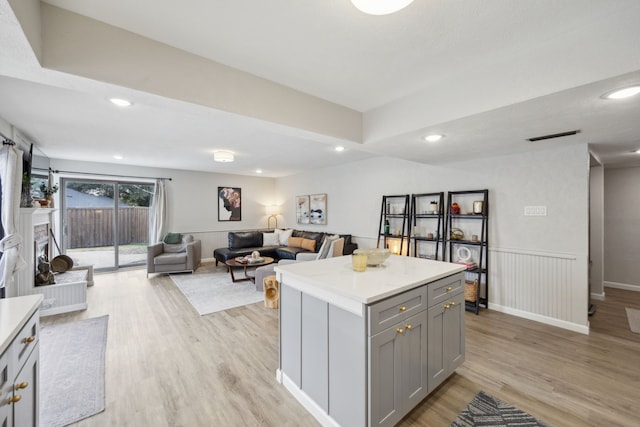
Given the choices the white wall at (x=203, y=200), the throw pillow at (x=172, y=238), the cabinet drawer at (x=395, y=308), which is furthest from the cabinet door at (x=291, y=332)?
the white wall at (x=203, y=200)

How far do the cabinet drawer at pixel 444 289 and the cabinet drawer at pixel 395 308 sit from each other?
3.3 inches

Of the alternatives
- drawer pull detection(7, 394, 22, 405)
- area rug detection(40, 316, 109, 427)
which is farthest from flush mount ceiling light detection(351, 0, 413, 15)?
area rug detection(40, 316, 109, 427)

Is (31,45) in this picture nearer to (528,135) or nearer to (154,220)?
(528,135)

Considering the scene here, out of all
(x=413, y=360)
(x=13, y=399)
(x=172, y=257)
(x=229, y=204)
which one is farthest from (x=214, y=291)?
(x=413, y=360)

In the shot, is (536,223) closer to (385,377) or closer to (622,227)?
(622,227)

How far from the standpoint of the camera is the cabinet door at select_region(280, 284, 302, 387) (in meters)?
1.95

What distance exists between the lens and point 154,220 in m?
6.32

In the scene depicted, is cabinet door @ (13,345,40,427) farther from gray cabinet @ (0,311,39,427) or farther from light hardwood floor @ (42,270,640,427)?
light hardwood floor @ (42,270,640,427)

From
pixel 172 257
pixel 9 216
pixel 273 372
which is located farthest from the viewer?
pixel 172 257

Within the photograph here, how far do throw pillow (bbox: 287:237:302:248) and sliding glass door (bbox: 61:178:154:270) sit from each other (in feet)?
11.5

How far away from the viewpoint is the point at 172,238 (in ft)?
20.3

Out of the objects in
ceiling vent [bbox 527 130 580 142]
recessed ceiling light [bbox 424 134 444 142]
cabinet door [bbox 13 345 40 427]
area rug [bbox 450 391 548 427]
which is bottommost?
area rug [bbox 450 391 548 427]

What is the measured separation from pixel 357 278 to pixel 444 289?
0.73 metres

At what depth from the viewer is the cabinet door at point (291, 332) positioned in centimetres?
195
